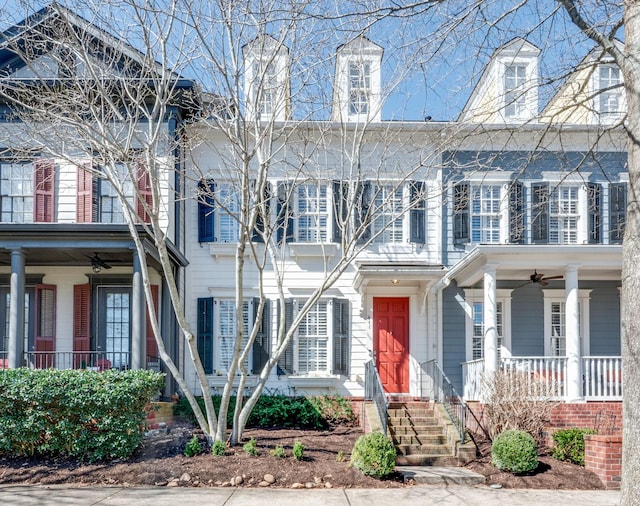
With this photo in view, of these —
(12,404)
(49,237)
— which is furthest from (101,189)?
(12,404)

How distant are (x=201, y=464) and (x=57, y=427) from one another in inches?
87.1

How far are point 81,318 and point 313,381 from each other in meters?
5.02

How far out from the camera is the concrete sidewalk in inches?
327

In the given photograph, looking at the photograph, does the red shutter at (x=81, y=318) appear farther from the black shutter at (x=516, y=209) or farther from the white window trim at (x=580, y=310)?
the white window trim at (x=580, y=310)

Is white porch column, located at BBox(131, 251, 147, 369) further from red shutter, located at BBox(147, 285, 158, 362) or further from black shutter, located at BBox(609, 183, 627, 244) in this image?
black shutter, located at BBox(609, 183, 627, 244)

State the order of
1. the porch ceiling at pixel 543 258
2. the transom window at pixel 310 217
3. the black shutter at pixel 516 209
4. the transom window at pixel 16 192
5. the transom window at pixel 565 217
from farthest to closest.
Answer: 1. the transom window at pixel 565 217
2. the transom window at pixel 310 217
3. the black shutter at pixel 516 209
4. the transom window at pixel 16 192
5. the porch ceiling at pixel 543 258

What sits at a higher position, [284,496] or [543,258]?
[543,258]

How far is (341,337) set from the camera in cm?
1468

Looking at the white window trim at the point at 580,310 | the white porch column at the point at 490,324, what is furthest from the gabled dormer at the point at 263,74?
the white window trim at the point at 580,310

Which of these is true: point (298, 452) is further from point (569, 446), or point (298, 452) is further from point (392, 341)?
point (392, 341)

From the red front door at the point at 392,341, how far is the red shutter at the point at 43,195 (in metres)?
7.01

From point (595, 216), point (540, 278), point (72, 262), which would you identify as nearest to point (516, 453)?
point (540, 278)

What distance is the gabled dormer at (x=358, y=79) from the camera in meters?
11.9

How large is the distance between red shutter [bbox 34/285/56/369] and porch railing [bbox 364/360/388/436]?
21.1 feet
